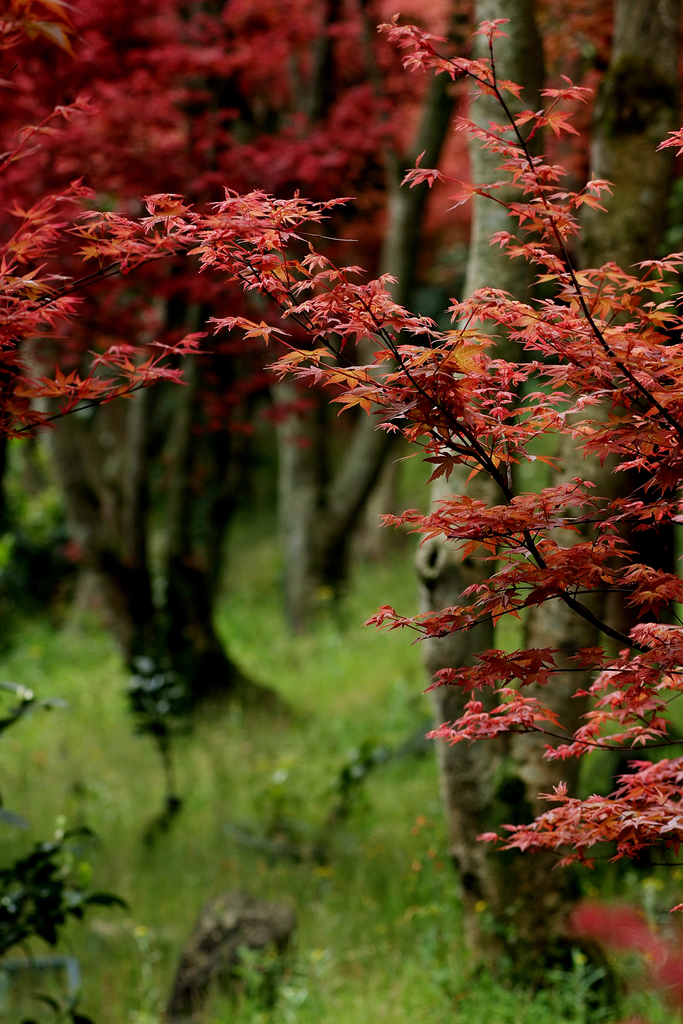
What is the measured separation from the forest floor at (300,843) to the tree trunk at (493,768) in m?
0.20

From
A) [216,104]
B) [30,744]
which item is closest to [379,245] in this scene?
[216,104]

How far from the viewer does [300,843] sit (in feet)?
16.8

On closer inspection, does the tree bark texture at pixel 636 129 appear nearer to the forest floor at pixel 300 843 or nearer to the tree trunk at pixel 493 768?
the tree trunk at pixel 493 768

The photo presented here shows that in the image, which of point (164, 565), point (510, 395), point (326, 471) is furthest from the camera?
point (326, 471)

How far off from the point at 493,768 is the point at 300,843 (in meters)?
1.71

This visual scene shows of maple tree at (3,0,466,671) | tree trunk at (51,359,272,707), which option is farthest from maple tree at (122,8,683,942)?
tree trunk at (51,359,272,707)

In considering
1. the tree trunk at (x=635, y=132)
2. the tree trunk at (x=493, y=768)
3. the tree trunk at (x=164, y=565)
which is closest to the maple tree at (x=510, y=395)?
the tree trunk at (x=493, y=768)

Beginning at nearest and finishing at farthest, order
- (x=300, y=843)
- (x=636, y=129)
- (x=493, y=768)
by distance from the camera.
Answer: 1. (x=636, y=129)
2. (x=493, y=768)
3. (x=300, y=843)

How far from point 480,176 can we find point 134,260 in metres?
1.90

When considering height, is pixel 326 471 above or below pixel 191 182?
below

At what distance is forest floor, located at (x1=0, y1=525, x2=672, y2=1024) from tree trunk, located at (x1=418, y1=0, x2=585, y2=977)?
20 centimetres

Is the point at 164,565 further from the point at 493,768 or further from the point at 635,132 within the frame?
the point at 635,132

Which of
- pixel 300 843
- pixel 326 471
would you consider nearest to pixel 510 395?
pixel 300 843

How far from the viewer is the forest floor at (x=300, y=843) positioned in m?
3.70
